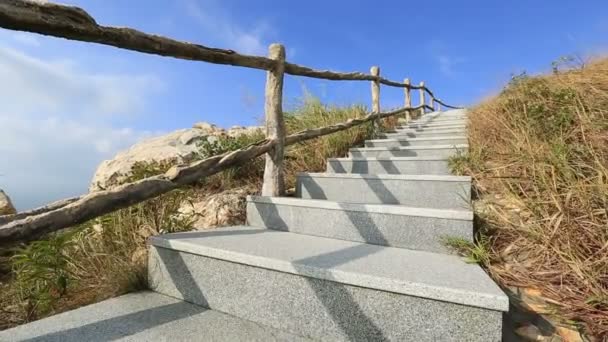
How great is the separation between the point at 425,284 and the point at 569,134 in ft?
5.47

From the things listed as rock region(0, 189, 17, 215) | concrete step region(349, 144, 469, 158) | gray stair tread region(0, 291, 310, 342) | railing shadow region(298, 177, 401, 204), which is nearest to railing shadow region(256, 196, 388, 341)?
gray stair tread region(0, 291, 310, 342)

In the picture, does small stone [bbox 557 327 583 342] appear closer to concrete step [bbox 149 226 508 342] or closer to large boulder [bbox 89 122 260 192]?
concrete step [bbox 149 226 508 342]

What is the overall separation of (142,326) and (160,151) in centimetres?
310

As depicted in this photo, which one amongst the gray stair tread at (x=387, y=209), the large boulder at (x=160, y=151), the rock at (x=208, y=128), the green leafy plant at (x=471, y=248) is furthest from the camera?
the rock at (x=208, y=128)

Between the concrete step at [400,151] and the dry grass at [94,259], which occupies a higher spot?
the concrete step at [400,151]

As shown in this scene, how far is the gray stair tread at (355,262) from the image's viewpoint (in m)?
1.12

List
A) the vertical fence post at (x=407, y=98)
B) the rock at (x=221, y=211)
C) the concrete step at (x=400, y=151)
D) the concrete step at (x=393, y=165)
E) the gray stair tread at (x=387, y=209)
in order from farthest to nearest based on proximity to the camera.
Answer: the vertical fence post at (x=407, y=98)
the concrete step at (x=400, y=151)
the concrete step at (x=393, y=165)
the rock at (x=221, y=211)
the gray stair tread at (x=387, y=209)

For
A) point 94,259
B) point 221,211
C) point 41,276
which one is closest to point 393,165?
point 221,211

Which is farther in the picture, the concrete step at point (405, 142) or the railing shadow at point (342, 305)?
the concrete step at point (405, 142)

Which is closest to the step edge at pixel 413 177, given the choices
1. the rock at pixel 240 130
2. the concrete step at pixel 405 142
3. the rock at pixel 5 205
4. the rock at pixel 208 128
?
the concrete step at pixel 405 142

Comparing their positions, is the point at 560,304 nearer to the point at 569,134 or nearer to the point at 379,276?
the point at 379,276

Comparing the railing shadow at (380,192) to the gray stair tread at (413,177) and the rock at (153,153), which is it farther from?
the rock at (153,153)

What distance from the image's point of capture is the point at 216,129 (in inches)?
194

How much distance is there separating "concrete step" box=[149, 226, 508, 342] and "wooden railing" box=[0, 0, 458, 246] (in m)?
0.35
